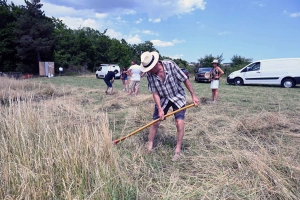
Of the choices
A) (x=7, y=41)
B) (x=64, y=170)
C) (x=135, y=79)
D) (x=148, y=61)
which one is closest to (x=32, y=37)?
(x=7, y=41)

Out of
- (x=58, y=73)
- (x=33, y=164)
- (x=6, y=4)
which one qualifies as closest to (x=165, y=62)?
(x=33, y=164)

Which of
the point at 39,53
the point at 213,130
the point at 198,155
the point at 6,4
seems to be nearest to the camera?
the point at 198,155

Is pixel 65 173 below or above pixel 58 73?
below

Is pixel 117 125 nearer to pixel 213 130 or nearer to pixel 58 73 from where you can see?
pixel 213 130

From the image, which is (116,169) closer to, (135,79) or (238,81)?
(135,79)

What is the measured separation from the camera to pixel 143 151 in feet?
9.57

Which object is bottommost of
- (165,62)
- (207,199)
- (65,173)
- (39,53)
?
(207,199)

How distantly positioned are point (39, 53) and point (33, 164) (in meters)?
31.5

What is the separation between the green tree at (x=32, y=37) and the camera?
27.7 meters

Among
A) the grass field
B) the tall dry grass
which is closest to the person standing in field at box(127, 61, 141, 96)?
the grass field

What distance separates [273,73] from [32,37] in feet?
91.1

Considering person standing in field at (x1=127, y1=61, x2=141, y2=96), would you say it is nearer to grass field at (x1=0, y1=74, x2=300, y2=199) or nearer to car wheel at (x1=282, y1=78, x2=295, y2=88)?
grass field at (x1=0, y1=74, x2=300, y2=199)

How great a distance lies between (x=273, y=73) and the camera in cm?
1353

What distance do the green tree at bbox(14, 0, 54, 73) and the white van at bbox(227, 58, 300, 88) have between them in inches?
966
